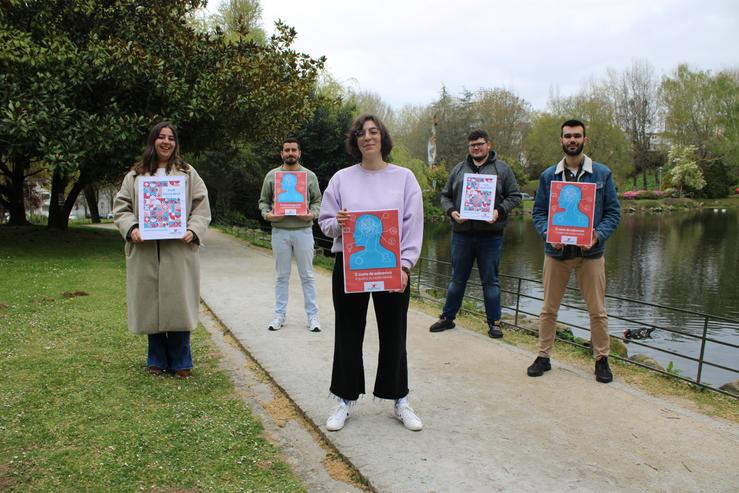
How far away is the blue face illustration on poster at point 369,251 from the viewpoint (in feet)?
12.3

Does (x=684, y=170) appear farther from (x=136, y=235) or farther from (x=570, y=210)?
(x=136, y=235)

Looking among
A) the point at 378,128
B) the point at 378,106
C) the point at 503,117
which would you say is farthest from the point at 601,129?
the point at 378,128

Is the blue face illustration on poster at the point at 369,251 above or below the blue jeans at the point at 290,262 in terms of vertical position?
above

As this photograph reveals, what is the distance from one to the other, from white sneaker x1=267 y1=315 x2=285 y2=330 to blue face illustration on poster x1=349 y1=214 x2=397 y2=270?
3.27m

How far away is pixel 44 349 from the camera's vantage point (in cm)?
555

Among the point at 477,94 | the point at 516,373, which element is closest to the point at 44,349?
the point at 516,373

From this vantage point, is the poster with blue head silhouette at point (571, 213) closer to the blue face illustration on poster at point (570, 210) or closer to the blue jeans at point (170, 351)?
the blue face illustration on poster at point (570, 210)

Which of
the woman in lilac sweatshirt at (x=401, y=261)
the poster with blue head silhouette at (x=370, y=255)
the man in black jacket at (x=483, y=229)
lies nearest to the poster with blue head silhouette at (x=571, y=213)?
the man in black jacket at (x=483, y=229)

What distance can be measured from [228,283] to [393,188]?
23.5ft

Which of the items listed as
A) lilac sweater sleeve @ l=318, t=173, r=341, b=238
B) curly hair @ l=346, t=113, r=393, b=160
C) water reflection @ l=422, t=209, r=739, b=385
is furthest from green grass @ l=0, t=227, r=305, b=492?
water reflection @ l=422, t=209, r=739, b=385

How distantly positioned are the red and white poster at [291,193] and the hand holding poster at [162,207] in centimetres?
209

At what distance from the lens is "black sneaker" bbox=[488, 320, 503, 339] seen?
6668 mm

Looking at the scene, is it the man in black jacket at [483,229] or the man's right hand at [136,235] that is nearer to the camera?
the man's right hand at [136,235]

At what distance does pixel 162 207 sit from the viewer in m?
4.61
